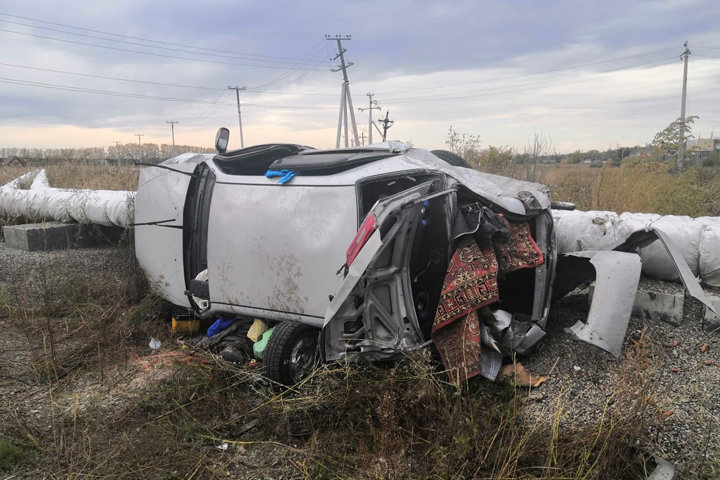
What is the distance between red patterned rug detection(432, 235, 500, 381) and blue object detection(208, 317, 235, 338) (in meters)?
2.21

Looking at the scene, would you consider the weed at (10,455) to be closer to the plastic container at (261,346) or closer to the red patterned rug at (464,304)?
the plastic container at (261,346)

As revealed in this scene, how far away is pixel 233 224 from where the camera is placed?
4.29 m

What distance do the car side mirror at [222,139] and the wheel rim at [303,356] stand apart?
2.71 metres

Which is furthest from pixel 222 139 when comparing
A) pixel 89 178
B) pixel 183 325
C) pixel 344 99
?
pixel 344 99

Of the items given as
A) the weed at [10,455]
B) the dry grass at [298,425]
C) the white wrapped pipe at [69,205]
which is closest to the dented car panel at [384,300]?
the dry grass at [298,425]

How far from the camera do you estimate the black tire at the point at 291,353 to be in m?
3.65

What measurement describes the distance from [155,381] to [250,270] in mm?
1152

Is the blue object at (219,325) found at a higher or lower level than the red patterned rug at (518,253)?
lower

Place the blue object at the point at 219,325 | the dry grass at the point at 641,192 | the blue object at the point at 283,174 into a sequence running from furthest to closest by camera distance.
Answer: the dry grass at the point at 641,192
the blue object at the point at 219,325
the blue object at the point at 283,174

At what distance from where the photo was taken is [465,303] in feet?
10.6

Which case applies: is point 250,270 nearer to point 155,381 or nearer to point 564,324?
point 155,381

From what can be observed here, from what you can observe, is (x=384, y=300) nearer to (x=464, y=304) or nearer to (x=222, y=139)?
(x=464, y=304)

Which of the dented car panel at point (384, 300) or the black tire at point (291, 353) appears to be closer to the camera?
the dented car panel at point (384, 300)

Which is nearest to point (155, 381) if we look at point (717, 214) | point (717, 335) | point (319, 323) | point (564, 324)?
point (319, 323)
